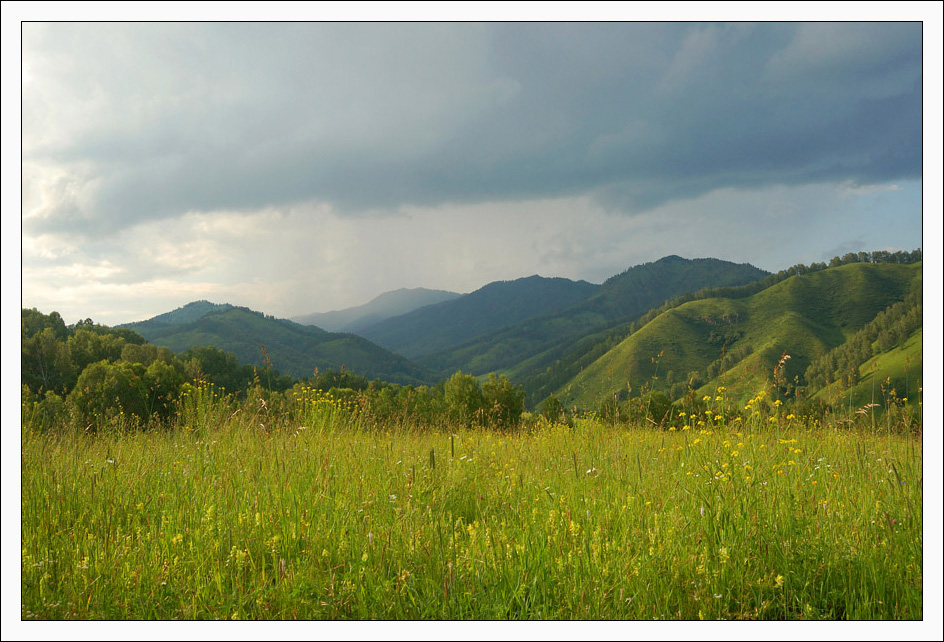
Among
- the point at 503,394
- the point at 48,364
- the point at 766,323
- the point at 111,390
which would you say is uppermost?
the point at 766,323

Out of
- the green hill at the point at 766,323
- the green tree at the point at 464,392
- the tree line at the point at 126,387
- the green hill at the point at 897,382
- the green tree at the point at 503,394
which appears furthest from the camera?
the green hill at the point at 766,323

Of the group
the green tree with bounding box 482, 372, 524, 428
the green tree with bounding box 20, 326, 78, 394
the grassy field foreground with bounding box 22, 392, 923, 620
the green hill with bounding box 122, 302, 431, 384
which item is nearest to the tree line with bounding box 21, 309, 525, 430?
the green tree with bounding box 20, 326, 78, 394

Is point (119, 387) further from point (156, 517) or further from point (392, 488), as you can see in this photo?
point (392, 488)

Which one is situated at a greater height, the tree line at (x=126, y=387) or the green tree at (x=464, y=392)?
the tree line at (x=126, y=387)

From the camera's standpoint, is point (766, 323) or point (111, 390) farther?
point (766, 323)

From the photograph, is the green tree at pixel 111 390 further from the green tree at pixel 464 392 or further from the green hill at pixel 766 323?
the green hill at pixel 766 323

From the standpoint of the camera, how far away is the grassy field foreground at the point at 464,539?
108 inches

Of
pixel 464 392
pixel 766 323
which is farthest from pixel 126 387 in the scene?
pixel 766 323

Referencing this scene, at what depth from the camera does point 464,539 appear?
3.38 metres

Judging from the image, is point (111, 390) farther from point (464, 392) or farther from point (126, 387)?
point (464, 392)

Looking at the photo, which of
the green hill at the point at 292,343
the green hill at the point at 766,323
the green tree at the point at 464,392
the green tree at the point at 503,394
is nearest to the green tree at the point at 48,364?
the green tree at the point at 464,392

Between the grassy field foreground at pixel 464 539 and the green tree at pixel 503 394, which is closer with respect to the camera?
the grassy field foreground at pixel 464 539

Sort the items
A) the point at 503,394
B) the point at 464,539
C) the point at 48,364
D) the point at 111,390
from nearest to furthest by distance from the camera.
→ 1. the point at 464,539
2. the point at 48,364
3. the point at 111,390
4. the point at 503,394

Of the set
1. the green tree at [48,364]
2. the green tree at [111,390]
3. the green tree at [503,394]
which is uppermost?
the green tree at [48,364]
